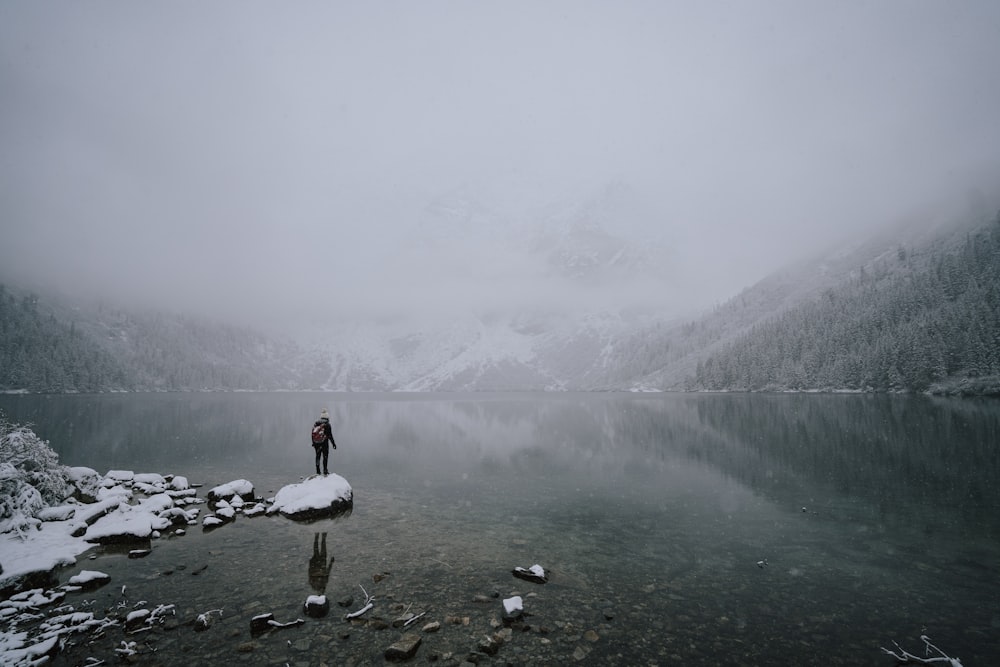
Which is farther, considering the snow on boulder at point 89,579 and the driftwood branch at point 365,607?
the snow on boulder at point 89,579

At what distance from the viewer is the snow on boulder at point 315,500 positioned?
71.6 ft

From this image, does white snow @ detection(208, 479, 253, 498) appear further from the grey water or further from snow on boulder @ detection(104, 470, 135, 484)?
snow on boulder @ detection(104, 470, 135, 484)

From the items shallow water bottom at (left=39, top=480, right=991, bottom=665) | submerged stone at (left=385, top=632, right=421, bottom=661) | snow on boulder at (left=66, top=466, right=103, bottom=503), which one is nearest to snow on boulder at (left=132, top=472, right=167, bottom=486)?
snow on boulder at (left=66, top=466, right=103, bottom=503)

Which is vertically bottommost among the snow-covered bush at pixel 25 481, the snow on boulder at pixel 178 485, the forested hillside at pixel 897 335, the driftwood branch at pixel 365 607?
the driftwood branch at pixel 365 607

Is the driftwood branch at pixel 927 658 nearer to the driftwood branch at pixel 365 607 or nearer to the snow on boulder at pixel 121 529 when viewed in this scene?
the driftwood branch at pixel 365 607

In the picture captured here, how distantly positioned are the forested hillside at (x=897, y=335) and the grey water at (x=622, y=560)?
340 feet

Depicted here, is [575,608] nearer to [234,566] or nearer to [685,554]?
[685,554]

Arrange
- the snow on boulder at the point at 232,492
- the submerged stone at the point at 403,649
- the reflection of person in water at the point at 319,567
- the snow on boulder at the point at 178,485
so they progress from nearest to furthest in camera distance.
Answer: the submerged stone at the point at 403,649 < the reflection of person in water at the point at 319,567 < the snow on boulder at the point at 232,492 < the snow on boulder at the point at 178,485

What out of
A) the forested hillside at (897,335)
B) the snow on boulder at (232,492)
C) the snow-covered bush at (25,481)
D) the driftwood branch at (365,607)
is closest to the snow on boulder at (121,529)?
the snow-covered bush at (25,481)

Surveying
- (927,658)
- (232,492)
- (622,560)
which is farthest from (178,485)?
(927,658)

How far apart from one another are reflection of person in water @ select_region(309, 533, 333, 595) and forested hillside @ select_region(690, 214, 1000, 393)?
5598 inches

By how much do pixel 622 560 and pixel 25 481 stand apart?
2700 centimetres

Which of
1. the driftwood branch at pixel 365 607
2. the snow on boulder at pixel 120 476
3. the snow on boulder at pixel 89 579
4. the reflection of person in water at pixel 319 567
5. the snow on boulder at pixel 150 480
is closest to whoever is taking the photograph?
the driftwood branch at pixel 365 607

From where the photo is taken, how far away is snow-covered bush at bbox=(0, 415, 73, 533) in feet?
59.9
